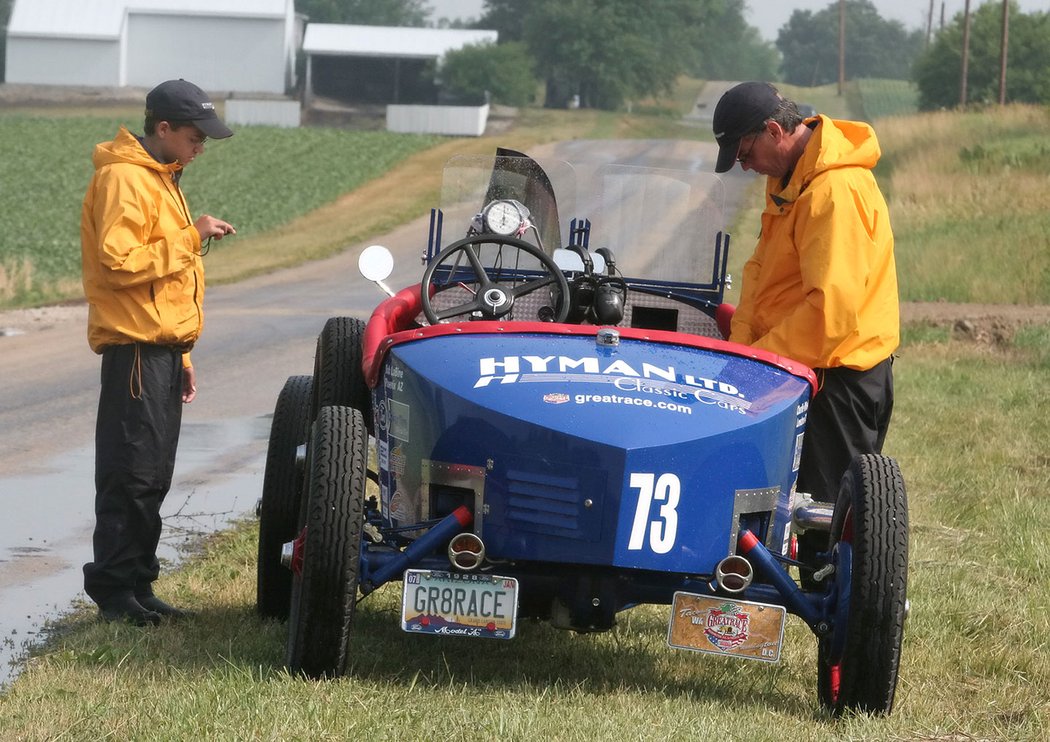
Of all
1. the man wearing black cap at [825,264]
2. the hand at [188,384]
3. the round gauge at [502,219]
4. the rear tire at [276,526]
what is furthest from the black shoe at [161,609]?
the man wearing black cap at [825,264]

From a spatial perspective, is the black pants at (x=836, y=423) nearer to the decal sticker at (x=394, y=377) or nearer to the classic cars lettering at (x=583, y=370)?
the classic cars lettering at (x=583, y=370)

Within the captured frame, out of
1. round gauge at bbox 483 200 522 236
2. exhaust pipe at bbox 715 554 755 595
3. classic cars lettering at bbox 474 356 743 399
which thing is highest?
round gauge at bbox 483 200 522 236

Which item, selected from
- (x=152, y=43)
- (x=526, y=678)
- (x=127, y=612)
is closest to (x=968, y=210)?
(x=127, y=612)

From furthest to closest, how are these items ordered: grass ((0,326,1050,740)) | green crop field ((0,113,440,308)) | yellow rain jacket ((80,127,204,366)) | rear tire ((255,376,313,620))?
green crop field ((0,113,440,308)), rear tire ((255,376,313,620)), yellow rain jacket ((80,127,204,366)), grass ((0,326,1050,740))

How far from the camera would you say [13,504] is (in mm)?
8320

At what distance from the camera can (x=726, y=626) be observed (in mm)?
4711

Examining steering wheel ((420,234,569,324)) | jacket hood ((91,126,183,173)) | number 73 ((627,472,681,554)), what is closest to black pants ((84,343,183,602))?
jacket hood ((91,126,183,173))

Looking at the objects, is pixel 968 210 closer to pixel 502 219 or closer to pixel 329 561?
pixel 502 219

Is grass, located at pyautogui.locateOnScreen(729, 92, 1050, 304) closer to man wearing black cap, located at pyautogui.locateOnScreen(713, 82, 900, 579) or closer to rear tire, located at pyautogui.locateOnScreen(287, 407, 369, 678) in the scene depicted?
man wearing black cap, located at pyautogui.locateOnScreen(713, 82, 900, 579)

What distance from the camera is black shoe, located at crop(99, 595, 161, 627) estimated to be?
5895 millimetres

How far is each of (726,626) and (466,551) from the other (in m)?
0.82

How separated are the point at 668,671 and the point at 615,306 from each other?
1.43 m

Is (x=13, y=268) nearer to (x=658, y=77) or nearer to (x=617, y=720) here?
(x=617, y=720)

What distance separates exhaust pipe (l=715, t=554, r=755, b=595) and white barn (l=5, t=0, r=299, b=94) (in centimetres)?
7410
